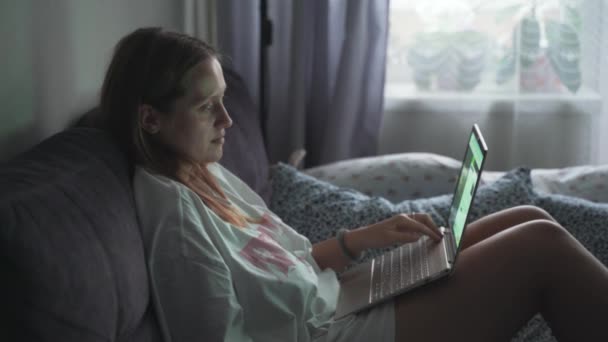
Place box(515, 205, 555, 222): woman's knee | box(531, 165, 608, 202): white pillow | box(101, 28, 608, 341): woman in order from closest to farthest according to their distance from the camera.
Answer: box(101, 28, 608, 341): woman → box(515, 205, 555, 222): woman's knee → box(531, 165, 608, 202): white pillow

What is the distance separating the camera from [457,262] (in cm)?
145

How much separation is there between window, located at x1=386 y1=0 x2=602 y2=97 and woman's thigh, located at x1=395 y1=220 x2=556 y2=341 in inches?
53.6

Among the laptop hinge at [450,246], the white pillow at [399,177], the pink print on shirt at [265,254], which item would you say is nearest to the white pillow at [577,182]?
the white pillow at [399,177]

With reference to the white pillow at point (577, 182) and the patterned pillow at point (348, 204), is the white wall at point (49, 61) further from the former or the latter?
the white pillow at point (577, 182)

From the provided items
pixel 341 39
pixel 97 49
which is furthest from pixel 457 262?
pixel 341 39

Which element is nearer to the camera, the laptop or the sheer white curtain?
the laptop

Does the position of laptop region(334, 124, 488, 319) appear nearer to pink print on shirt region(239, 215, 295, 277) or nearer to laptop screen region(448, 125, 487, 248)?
laptop screen region(448, 125, 487, 248)

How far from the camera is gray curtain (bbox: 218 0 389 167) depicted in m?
2.60

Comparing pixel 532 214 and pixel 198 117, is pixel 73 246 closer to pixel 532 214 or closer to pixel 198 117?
pixel 198 117

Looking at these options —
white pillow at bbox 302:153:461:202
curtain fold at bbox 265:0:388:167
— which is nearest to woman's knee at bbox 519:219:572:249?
white pillow at bbox 302:153:461:202

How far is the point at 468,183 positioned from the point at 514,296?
286 mm

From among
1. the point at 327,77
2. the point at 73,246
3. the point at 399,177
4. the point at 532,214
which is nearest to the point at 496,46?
the point at 327,77

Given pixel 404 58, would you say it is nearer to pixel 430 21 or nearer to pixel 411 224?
pixel 430 21

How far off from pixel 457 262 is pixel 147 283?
56 centimetres
